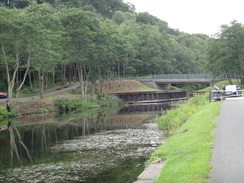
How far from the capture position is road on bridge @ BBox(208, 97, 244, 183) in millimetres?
9610

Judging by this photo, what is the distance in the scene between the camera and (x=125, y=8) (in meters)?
160

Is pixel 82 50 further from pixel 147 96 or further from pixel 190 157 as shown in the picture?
pixel 190 157

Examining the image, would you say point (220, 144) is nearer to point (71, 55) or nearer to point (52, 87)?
point (71, 55)

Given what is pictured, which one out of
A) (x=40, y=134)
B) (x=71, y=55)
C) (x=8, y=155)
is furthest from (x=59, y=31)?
(x=8, y=155)

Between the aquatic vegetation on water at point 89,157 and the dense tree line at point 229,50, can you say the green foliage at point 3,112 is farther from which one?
the dense tree line at point 229,50

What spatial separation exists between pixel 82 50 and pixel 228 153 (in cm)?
4623

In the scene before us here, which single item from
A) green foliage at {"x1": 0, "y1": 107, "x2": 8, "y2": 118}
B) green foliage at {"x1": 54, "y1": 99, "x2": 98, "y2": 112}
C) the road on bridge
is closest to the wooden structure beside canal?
green foliage at {"x1": 54, "y1": 99, "x2": 98, "y2": 112}

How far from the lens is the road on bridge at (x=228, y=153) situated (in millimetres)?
9610

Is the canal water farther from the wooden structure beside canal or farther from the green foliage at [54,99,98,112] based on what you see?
the wooden structure beside canal

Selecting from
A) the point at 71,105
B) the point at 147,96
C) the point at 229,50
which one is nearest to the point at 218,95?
the point at 71,105

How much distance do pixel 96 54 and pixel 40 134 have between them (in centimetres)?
3192

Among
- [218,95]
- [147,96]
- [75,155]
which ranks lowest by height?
[75,155]

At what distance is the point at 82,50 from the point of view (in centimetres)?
5603

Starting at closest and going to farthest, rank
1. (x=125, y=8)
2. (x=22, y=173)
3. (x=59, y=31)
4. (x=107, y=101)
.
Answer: (x=22, y=173)
(x=59, y=31)
(x=107, y=101)
(x=125, y=8)
